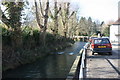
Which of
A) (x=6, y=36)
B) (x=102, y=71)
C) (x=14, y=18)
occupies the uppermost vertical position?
(x=14, y=18)

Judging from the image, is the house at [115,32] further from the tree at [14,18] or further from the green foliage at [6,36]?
the green foliage at [6,36]

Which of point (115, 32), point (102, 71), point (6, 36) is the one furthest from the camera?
point (115, 32)

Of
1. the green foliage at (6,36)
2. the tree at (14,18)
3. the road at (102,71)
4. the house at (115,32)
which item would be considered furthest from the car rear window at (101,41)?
the house at (115,32)

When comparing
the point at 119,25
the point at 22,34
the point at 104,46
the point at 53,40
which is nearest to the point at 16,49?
the point at 22,34

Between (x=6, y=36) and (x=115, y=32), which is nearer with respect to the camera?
(x=6, y=36)

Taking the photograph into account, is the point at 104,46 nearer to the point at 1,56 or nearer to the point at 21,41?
the point at 21,41

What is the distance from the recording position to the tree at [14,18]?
15.0 metres

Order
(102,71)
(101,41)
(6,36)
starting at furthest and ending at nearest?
1. (101,41)
2. (6,36)
3. (102,71)

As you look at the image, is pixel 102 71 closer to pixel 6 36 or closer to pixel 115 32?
pixel 6 36

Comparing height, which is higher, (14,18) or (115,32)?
(14,18)

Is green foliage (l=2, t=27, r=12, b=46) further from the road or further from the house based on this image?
the house

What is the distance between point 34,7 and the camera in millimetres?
25578

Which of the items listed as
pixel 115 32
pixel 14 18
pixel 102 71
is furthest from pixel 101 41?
pixel 115 32

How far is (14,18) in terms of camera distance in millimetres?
15320
